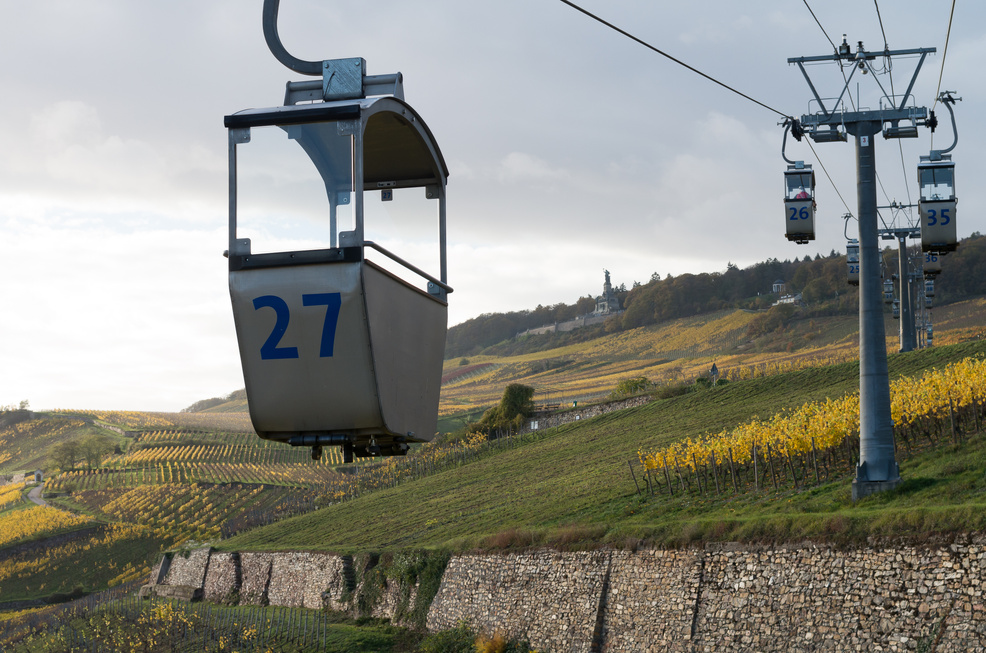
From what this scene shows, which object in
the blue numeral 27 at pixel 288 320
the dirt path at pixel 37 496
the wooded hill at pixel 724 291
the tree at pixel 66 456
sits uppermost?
the wooded hill at pixel 724 291

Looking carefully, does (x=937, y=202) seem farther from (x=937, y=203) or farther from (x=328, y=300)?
(x=328, y=300)

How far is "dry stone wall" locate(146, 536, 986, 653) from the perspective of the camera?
1566 cm

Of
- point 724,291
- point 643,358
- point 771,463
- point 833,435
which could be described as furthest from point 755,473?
point 724,291

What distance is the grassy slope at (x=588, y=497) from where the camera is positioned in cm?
2308

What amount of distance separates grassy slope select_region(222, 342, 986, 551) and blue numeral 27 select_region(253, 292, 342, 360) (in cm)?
1538

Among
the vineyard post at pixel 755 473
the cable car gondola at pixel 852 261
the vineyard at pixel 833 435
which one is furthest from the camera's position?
the cable car gondola at pixel 852 261

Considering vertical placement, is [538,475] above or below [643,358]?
below

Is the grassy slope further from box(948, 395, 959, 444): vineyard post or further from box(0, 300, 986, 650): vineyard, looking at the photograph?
box(948, 395, 959, 444): vineyard post

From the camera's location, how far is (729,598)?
19.6m

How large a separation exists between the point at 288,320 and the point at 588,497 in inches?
1136

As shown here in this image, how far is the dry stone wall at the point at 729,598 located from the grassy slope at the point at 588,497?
2.65 feet

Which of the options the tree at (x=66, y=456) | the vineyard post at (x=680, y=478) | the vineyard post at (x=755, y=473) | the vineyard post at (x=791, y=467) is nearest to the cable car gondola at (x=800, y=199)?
the vineyard post at (x=791, y=467)

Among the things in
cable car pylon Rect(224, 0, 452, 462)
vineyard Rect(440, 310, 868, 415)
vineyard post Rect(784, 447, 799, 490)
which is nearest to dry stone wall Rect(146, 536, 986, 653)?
vineyard post Rect(784, 447, 799, 490)

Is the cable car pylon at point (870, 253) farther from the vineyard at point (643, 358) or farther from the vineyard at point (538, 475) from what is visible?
the vineyard at point (643, 358)
